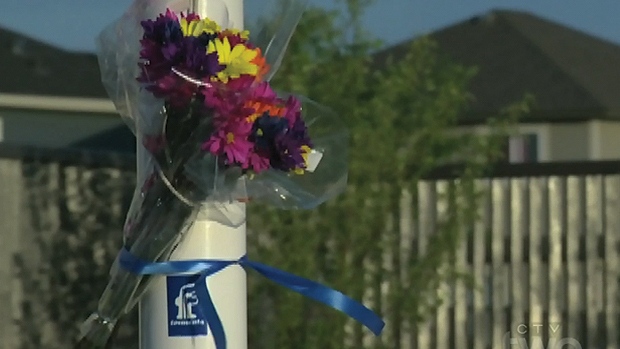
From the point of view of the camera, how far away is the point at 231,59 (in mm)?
2500

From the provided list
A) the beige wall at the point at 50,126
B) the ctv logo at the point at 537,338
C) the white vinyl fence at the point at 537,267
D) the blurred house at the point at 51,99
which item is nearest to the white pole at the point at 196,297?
the white vinyl fence at the point at 537,267

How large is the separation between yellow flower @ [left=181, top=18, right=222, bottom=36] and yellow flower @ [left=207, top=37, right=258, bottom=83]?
30mm

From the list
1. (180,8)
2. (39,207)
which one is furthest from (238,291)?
(39,207)

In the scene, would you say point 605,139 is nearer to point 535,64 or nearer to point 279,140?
point 535,64

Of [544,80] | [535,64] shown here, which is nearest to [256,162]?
[544,80]

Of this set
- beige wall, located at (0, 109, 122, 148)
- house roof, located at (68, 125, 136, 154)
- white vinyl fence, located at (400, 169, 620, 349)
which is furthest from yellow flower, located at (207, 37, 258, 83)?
house roof, located at (68, 125, 136, 154)

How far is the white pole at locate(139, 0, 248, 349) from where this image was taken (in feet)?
8.22

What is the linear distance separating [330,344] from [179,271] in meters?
3.09

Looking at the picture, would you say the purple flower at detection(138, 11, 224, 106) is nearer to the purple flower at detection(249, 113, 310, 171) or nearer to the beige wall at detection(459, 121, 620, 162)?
the purple flower at detection(249, 113, 310, 171)

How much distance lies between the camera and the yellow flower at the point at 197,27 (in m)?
2.49

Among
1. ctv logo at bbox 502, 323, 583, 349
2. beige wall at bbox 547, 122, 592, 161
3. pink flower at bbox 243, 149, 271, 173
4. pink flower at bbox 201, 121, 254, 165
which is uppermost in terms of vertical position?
beige wall at bbox 547, 122, 592, 161

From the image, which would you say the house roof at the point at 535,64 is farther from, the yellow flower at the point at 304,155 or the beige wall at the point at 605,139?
the yellow flower at the point at 304,155

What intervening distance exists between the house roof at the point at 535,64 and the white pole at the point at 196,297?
10629mm

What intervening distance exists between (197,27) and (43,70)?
11.3 m
